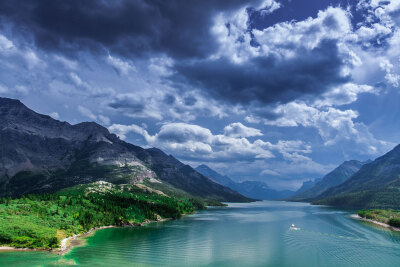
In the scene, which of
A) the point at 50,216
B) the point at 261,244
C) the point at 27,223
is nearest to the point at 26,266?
the point at 27,223

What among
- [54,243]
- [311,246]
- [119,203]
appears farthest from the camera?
[119,203]

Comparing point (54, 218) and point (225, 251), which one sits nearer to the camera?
point (225, 251)

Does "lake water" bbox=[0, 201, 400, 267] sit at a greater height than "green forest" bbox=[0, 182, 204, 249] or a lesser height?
lesser

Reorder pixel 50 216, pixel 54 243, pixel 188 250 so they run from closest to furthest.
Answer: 1. pixel 54 243
2. pixel 188 250
3. pixel 50 216

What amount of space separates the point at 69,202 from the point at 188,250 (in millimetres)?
86899

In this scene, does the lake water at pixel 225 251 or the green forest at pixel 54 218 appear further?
the green forest at pixel 54 218

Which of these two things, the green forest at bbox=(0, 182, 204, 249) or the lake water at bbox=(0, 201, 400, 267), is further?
the green forest at bbox=(0, 182, 204, 249)

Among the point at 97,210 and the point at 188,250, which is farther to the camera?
the point at 97,210

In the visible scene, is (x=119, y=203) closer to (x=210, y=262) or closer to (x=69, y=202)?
(x=69, y=202)

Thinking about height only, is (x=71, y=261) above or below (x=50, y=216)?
below

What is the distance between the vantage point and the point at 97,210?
164 m

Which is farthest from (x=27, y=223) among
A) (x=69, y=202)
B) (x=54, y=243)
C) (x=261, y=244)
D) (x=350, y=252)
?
(x=350, y=252)

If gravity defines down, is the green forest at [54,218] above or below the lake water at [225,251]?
above

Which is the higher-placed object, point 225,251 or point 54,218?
point 54,218
